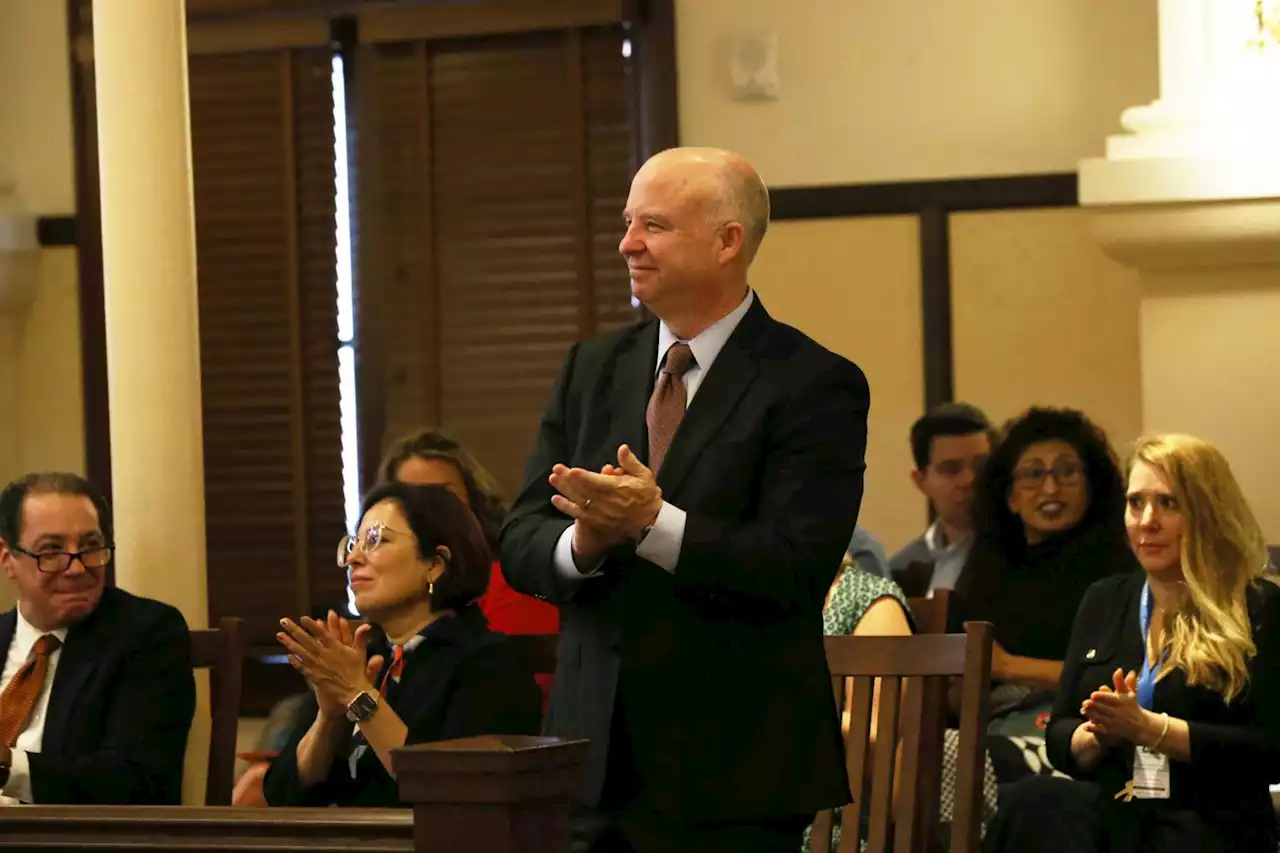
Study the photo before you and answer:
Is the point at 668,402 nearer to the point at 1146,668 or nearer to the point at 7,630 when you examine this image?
the point at 1146,668

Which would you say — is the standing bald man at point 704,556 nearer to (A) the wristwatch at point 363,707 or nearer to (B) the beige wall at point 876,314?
(A) the wristwatch at point 363,707

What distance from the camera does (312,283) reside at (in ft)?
20.9

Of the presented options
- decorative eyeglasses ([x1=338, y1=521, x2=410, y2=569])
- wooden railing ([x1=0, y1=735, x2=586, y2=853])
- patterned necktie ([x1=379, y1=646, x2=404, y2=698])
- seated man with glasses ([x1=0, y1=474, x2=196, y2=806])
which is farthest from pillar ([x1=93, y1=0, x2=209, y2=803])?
wooden railing ([x1=0, y1=735, x2=586, y2=853])

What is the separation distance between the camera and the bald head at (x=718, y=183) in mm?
2379

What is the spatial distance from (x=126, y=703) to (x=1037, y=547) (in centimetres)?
207

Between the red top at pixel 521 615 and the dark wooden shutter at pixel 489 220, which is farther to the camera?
the dark wooden shutter at pixel 489 220

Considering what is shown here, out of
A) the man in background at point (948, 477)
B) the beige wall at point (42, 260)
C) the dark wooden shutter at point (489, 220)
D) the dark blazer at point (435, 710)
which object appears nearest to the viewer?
the dark blazer at point (435, 710)

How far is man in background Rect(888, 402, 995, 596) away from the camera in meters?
5.09

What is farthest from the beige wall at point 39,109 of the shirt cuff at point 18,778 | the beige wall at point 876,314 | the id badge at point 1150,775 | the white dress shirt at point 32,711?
the id badge at point 1150,775

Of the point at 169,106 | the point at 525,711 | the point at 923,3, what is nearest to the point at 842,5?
the point at 923,3

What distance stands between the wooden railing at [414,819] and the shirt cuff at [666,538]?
0.92 feet

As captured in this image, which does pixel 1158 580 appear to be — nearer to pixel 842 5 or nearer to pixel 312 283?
pixel 842 5

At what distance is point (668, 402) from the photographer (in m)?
2.41

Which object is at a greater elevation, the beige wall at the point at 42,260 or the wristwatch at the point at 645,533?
the beige wall at the point at 42,260
